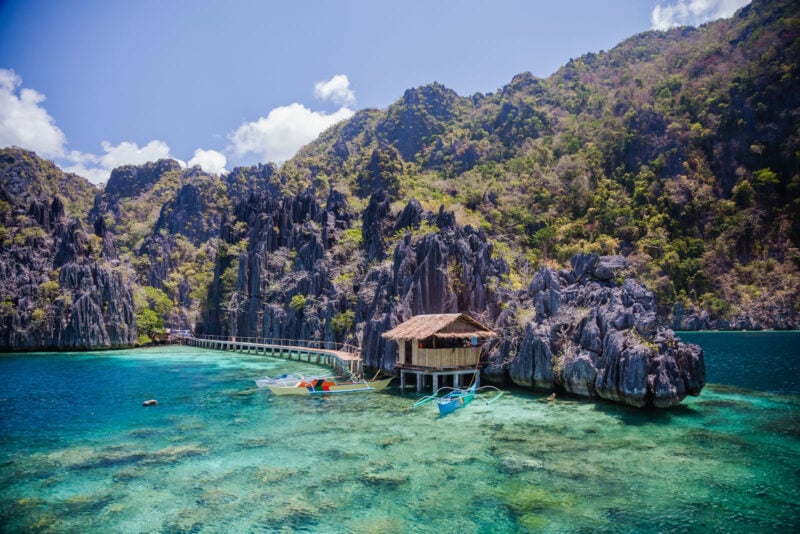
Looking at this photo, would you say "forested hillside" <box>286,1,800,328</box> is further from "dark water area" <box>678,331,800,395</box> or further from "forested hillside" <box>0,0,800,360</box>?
"dark water area" <box>678,331,800,395</box>

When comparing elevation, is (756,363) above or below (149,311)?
below

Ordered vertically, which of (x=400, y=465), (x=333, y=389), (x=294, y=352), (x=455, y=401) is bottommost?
(x=400, y=465)

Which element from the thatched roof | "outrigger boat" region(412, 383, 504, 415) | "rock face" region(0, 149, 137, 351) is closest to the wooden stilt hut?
the thatched roof

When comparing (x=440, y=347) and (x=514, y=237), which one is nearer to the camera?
(x=440, y=347)

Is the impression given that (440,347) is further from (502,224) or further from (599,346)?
(502,224)

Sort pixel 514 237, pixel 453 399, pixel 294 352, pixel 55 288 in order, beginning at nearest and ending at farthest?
1. pixel 453 399
2. pixel 294 352
3. pixel 55 288
4. pixel 514 237

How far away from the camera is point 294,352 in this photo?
→ 60.6 meters

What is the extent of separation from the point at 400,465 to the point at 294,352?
45891 mm

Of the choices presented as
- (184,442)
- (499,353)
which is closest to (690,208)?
(499,353)

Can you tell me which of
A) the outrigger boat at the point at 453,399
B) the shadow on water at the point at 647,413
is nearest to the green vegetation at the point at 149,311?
the outrigger boat at the point at 453,399

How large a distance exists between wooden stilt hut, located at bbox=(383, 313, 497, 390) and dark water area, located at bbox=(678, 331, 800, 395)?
54.4 feet

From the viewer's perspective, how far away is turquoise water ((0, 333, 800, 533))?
12797 mm

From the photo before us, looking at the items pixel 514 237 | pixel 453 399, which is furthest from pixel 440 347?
A: pixel 514 237

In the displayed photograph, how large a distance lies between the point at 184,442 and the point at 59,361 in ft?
143
